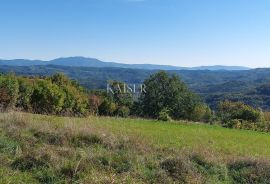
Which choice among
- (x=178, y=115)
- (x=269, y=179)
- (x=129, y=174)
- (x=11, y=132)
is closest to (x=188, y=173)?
(x=129, y=174)

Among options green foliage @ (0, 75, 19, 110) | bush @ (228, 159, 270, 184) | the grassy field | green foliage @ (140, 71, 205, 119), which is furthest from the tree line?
bush @ (228, 159, 270, 184)

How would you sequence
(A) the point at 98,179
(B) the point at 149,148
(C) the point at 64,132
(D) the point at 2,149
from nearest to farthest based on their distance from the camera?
(A) the point at 98,179 → (D) the point at 2,149 → (B) the point at 149,148 → (C) the point at 64,132

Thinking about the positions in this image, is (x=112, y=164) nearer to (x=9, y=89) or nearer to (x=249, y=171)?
(x=249, y=171)

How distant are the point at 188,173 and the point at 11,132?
5393 millimetres

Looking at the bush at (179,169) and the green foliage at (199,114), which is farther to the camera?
the green foliage at (199,114)

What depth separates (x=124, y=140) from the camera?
11148 millimetres

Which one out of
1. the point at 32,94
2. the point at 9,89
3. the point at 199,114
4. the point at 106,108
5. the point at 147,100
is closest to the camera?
the point at 9,89

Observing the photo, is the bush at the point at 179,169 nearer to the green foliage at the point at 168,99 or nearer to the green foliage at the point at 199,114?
the green foliage at the point at 168,99

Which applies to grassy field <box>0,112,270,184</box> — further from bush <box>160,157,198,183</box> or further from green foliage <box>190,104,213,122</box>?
green foliage <box>190,104,213,122</box>

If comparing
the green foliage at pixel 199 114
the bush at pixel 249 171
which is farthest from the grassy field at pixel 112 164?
the green foliage at pixel 199 114

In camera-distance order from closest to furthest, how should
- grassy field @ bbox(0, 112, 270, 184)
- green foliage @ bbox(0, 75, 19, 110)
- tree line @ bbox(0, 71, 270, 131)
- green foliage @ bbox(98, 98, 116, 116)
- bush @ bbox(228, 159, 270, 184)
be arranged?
1. grassy field @ bbox(0, 112, 270, 184)
2. bush @ bbox(228, 159, 270, 184)
3. green foliage @ bbox(0, 75, 19, 110)
4. tree line @ bbox(0, 71, 270, 131)
5. green foliage @ bbox(98, 98, 116, 116)

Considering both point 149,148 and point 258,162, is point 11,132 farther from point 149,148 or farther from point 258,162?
point 258,162

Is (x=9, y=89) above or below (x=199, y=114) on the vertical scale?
above

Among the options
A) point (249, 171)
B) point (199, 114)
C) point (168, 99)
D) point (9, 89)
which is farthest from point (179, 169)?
point (199, 114)
